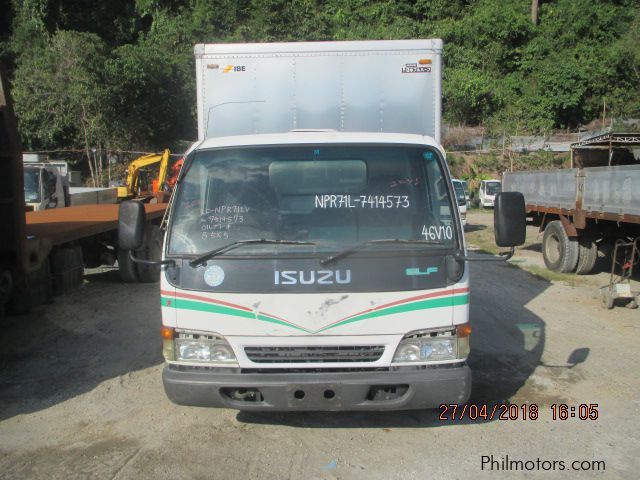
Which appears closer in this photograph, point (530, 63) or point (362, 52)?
point (362, 52)

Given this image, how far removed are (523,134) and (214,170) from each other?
1209 inches

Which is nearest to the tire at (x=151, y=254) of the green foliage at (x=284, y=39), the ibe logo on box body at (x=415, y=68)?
the ibe logo on box body at (x=415, y=68)

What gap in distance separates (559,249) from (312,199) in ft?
28.2

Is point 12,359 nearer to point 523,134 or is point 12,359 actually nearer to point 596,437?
point 596,437

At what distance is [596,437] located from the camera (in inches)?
168

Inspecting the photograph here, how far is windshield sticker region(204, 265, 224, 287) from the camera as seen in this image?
3723 millimetres

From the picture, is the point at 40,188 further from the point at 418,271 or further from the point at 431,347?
the point at 431,347

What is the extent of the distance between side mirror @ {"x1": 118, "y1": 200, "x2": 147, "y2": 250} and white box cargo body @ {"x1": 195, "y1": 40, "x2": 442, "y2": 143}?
1.74 m

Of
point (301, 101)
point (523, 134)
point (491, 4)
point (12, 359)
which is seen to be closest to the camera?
point (301, 101)

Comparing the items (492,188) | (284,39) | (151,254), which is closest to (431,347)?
(151,254)

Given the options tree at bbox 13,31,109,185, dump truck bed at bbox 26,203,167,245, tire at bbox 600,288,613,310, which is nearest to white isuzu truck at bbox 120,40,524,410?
dump truck bed at bbox 26,203,167,245

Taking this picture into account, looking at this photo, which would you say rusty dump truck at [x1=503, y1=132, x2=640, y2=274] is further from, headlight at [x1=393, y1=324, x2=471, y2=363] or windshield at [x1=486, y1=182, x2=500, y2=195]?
windshield at [x1=486, y1=182, x2=500, y2=195]

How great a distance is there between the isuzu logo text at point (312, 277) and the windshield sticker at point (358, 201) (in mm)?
522

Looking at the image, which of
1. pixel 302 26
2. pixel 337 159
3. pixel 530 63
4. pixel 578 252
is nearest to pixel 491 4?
pixel 530 63
